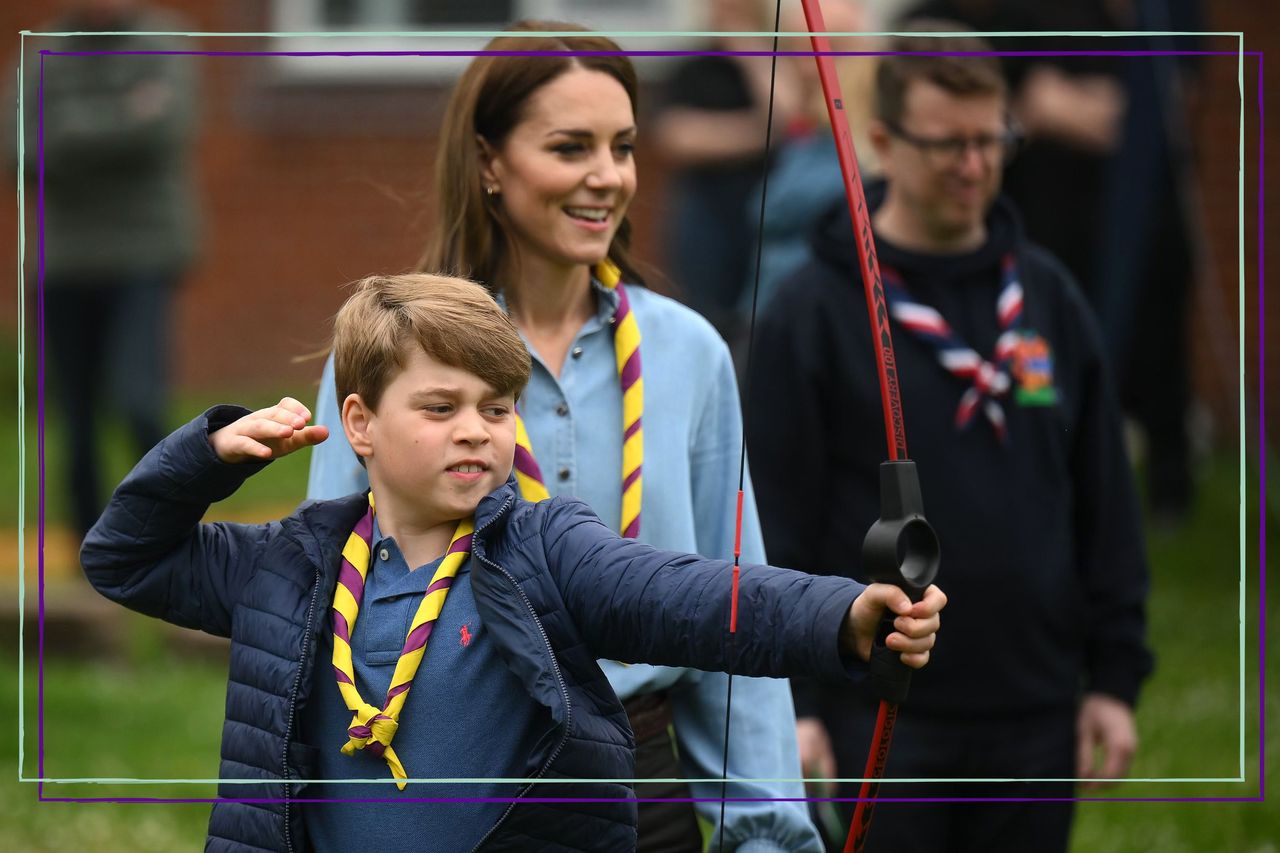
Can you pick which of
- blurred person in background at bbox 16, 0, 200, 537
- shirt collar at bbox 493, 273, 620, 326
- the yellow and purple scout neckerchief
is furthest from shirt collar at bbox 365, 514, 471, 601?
blurred person in background at bbox 16, 0, 200, 537

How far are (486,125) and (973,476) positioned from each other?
1.13 meters

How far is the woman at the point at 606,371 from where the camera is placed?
110 inches

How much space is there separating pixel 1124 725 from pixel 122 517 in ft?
6.68

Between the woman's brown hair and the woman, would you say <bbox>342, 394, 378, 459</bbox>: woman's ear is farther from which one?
the woman's brown hair

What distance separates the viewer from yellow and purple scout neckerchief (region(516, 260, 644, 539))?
2.70 m

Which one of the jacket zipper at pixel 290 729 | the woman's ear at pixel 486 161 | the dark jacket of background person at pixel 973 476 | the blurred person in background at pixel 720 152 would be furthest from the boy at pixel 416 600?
the blurred person in background at pixel 720 152

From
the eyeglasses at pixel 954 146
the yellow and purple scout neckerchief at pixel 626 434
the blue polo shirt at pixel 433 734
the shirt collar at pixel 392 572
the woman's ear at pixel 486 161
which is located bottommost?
the blue polo shirt at pixel 433 734

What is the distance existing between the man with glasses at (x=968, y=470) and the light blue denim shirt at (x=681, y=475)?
1.69 feet

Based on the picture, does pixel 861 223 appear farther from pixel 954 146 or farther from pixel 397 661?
pixel 954 146

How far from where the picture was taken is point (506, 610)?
2309mm

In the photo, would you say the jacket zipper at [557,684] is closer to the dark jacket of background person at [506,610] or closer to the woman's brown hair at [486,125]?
the dark jacket of background person at [506,610]

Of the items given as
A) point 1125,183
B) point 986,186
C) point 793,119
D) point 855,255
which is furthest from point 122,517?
point 1125,183

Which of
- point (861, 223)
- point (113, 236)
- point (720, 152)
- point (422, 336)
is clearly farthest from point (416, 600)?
point (113, 236)

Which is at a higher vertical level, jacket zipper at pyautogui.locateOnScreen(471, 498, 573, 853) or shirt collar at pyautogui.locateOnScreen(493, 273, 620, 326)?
shirt collar at pyautogui.locateOnScreen(493, 273, 620, 326)
